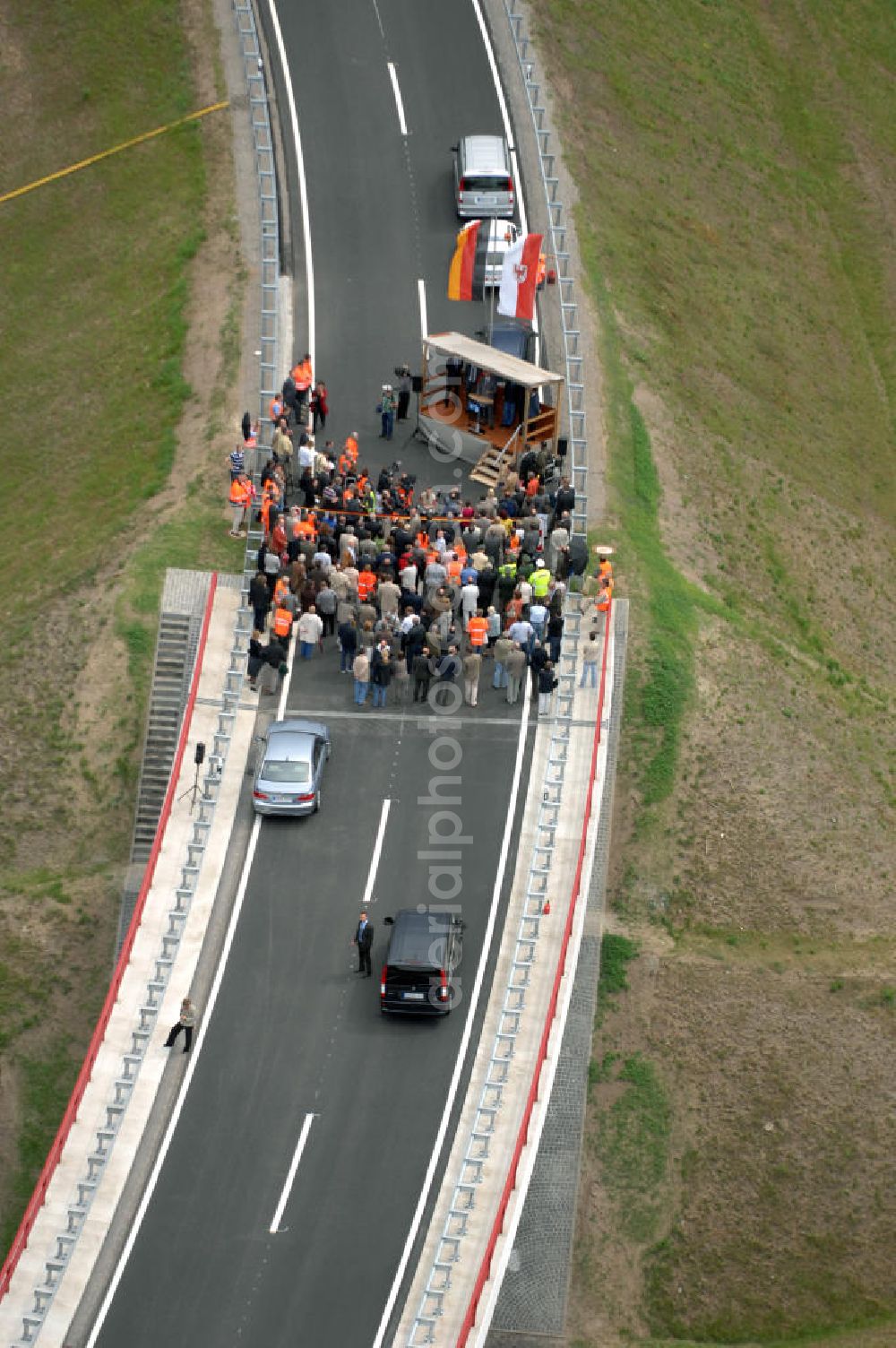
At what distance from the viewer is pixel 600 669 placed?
55.7m

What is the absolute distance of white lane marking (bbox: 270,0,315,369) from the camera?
66188 mm

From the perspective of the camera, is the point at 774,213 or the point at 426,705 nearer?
the point at 426,705

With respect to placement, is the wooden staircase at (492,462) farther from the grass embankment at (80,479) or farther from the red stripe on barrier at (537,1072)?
the red stripe on barrier at (537,1072)

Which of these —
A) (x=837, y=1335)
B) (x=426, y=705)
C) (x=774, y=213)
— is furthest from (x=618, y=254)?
(x=837, y=1335)

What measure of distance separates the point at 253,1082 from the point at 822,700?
63.7 ft

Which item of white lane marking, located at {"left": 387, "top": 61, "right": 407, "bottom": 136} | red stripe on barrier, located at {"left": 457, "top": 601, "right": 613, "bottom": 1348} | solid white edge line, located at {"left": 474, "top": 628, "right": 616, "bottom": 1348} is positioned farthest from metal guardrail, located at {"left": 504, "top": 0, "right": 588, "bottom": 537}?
solid white edge line, located at {"left": 474, "top": 628, "right": 616, "bottom": 1348}

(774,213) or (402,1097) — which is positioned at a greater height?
(774,213)

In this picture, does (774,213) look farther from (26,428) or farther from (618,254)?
(26,428)

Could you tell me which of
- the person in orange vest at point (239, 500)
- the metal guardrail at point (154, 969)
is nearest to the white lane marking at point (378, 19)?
the metal guardrail at point (154, 969)

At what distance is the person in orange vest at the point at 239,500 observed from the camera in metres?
59.1

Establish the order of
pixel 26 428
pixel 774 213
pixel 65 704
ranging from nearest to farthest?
pixel 65 704 → pixel 26 428 → pixel 774 213

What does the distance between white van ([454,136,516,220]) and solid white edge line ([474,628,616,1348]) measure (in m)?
19.7

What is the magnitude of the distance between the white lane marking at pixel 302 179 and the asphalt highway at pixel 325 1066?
1973 millimetres

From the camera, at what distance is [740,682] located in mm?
58750
